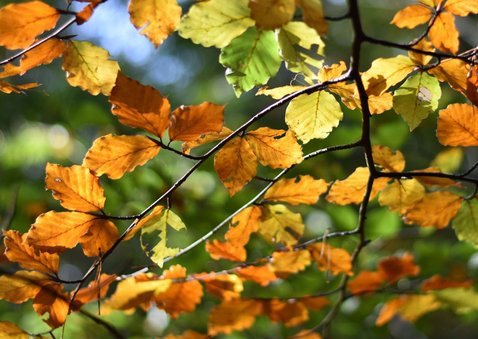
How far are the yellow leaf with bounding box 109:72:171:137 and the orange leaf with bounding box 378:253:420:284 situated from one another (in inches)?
22.9

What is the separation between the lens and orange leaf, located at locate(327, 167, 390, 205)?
1.88 feet

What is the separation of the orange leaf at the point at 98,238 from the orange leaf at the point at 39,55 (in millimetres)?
151

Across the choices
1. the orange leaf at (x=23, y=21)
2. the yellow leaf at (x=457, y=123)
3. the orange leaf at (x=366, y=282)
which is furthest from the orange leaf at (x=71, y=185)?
the orange leaf at (x=366, y=282)

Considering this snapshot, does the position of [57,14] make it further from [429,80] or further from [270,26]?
[429,80]

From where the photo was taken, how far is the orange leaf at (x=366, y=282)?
0.88 m

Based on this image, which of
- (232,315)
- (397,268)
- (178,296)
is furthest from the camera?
(397,268)

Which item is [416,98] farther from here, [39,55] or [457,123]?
[39,55]

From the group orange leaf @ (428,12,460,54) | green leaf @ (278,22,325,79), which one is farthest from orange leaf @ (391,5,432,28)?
green leaf @ (278,22,325,79)

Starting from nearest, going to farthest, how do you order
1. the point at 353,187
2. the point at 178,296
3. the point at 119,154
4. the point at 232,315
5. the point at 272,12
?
the point at 272,12 < the point at 119,154 < the point at 353,187 < the point at 178,296 < the point at 232,315

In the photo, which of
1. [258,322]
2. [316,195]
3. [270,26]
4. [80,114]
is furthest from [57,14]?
[258,322]

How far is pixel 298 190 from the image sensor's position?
0.60m

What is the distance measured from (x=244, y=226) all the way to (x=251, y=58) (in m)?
0.24

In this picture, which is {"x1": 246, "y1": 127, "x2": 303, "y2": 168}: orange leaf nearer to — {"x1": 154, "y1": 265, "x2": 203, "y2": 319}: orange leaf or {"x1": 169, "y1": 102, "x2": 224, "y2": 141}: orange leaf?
{"x1": 169, "y1": 102, "x2": 224, "y2": 141}: orange leaf

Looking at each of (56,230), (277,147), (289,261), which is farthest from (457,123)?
(56,230)
